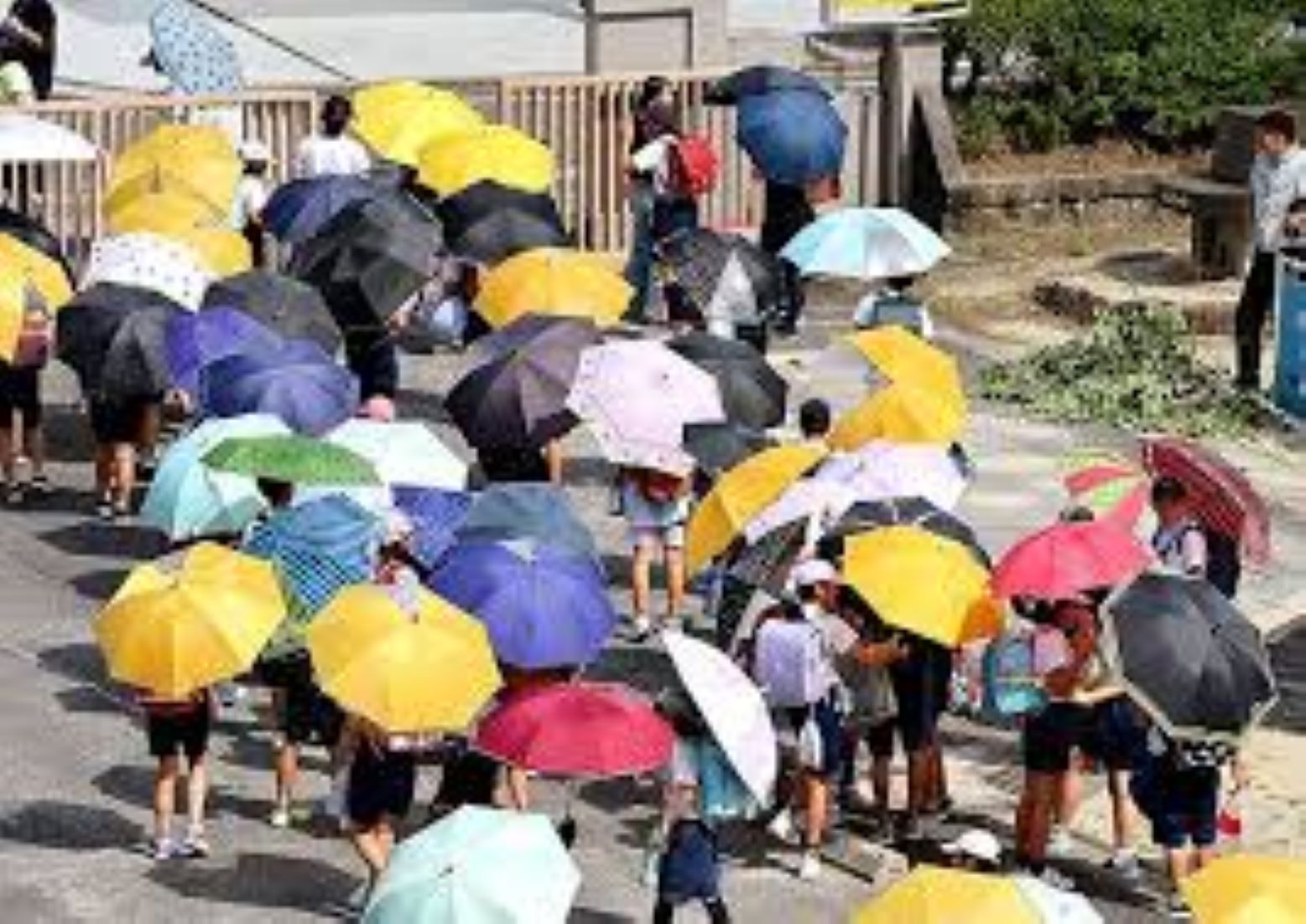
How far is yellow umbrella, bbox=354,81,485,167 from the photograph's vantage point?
74.0 ft

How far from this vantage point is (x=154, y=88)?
28859 mm

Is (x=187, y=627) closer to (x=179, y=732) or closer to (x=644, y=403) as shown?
(x=179, y=732)

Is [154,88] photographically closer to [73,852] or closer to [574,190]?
[574,190]

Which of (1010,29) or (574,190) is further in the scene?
(1010,29)

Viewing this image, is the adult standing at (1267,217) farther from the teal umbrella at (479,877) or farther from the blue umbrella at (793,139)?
the teal umbrella at (479,877)

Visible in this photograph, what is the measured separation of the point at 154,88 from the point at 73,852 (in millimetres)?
14511

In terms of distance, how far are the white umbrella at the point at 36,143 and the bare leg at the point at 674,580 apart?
601 cm

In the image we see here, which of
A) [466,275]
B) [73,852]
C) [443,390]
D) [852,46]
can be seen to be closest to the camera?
[73,852]

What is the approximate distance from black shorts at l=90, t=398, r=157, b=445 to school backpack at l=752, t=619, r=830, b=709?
5.38 m

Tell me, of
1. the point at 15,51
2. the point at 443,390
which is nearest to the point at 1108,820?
the point at 443,390

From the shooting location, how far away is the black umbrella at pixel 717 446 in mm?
17188

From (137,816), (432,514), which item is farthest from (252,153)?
(137,816)

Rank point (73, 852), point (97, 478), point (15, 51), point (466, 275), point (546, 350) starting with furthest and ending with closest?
point (15, 51) < point (466, 275) < point (97, 478) < point (546, 350) < point (73, 852)

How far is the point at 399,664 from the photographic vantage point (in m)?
13.6
